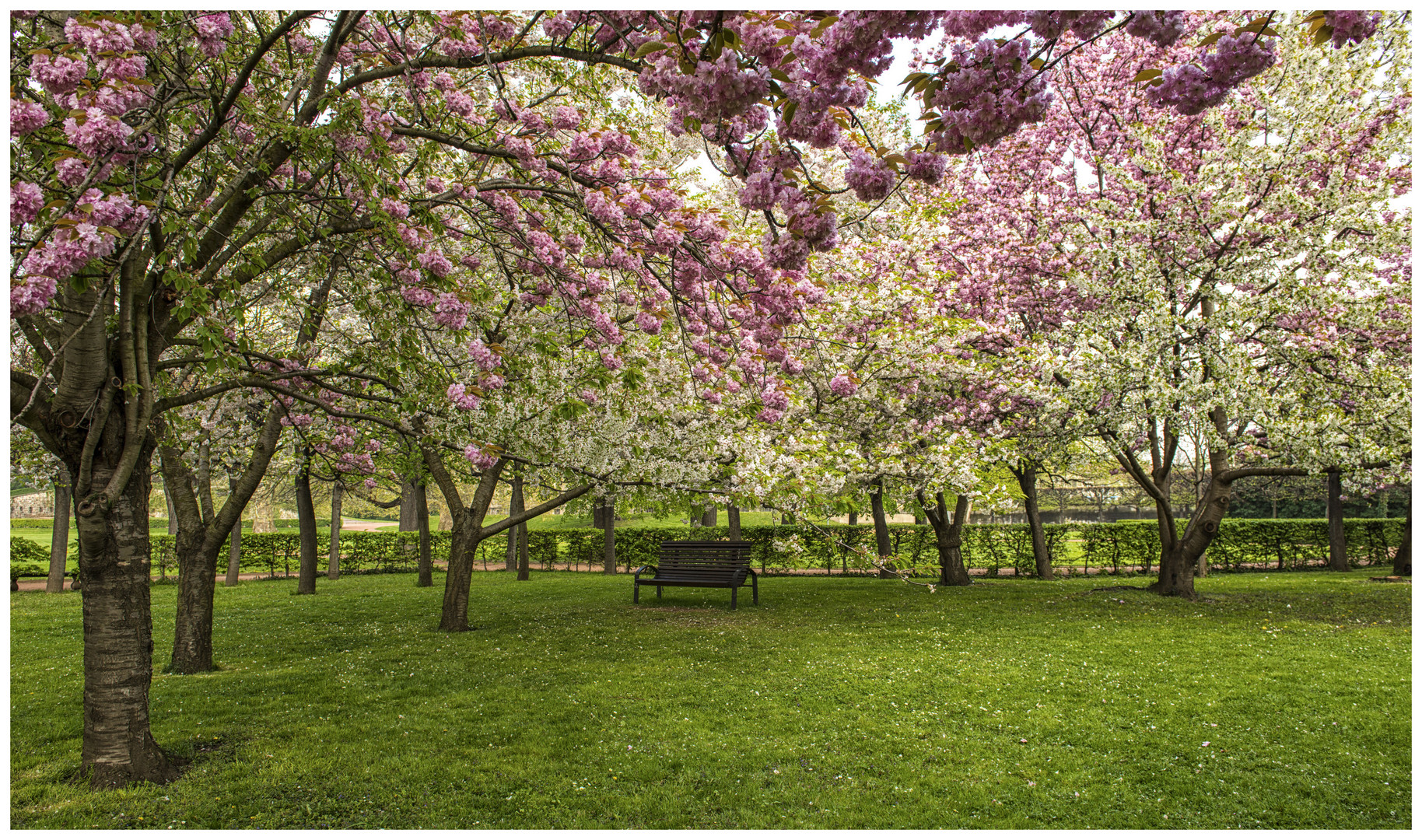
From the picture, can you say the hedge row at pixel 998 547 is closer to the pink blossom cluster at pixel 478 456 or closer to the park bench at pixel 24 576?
the park bench at pixel 24 576

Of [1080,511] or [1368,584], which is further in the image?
[1080,511]

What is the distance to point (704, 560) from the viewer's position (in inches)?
491

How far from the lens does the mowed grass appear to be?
12.8 feet

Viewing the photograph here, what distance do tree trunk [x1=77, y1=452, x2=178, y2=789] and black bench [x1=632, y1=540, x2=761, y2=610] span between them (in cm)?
794

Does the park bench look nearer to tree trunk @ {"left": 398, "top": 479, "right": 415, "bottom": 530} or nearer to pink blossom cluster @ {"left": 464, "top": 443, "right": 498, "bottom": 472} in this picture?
tree trunk @ {"left": 398, "top": 479, "right": 415, "bottom": 530}

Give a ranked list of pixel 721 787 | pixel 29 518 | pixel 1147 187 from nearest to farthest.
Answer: pixel 721 787 < pixel 1147 187 < pixel 29 518

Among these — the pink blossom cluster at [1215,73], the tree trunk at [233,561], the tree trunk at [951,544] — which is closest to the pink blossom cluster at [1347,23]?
the pink blossom cluster at [1215,73]

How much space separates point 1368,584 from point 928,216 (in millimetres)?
10350

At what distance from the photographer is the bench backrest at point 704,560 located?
11.9m

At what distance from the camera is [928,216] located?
12.2 m

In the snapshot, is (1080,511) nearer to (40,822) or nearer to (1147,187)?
(1147,187)

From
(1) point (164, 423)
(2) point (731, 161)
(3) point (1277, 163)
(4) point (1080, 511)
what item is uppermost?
(3) point (1277, 163)

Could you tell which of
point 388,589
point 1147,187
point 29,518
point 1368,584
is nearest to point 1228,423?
point 1147,187

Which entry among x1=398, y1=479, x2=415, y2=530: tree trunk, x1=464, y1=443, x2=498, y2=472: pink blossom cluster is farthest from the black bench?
x1=398, y1=479, x2=415, y2=530: tree trunk
